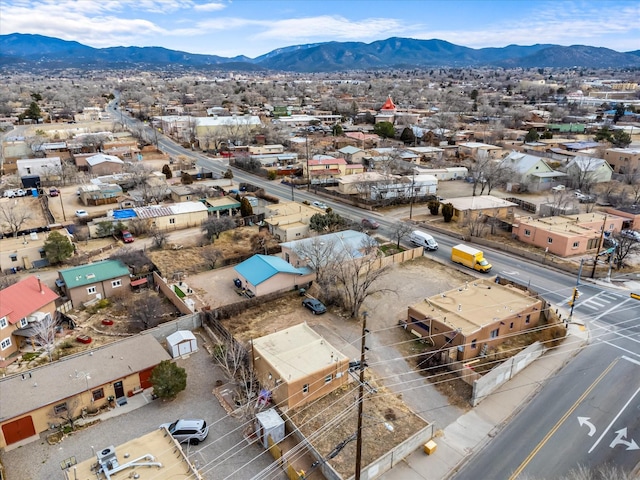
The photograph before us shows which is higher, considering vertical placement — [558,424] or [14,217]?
[14,217]

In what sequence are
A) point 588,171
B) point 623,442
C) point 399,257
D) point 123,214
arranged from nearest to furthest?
point 623,442 → point 399,257 → point 123,214 → point 588,171

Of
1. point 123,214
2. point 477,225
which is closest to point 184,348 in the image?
point 123,214

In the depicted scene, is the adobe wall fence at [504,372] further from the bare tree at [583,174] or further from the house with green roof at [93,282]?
the bare tree at [583,174]

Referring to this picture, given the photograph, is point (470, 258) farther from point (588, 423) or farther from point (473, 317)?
point (588, 423)

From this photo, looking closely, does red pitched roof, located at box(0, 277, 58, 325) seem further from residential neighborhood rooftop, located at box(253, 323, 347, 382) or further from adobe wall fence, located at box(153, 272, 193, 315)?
residential neighborhood rooftop, located at box(253, 323, 347, 382)

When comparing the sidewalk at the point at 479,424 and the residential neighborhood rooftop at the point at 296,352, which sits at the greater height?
the residential neighborhood rooftop at the point at 296,352

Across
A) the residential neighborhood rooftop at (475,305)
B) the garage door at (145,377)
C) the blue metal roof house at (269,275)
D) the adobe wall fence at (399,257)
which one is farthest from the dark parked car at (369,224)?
the garage door at (145,377)

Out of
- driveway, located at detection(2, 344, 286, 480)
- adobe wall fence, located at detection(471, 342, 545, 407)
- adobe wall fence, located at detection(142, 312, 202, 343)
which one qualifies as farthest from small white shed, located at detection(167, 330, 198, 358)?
adobe wall fence, located at detection(471, 342, 545, 407)
